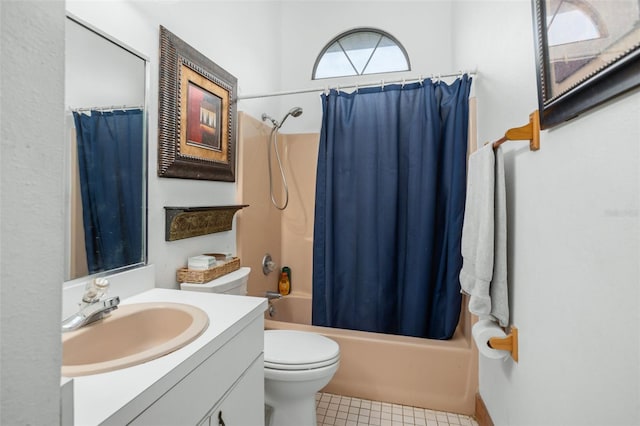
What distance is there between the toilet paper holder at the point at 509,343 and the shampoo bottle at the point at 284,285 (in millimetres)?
1691

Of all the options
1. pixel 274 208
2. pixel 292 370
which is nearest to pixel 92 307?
pixel 292 370

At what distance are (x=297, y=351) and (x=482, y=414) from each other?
3.14 ft

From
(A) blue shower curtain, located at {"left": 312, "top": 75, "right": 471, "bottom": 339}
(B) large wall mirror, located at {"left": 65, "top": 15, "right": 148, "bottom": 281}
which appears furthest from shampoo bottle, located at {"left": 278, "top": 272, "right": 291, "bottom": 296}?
(B) large wall mirror, located at {"left": 65, "top": 15, "right": 148, "bottom": 281}

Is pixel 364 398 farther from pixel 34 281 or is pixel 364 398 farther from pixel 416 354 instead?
pixel 34 281

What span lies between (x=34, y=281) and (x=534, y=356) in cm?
124

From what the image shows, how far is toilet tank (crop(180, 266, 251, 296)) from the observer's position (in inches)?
55.4

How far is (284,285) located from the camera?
2.61 m

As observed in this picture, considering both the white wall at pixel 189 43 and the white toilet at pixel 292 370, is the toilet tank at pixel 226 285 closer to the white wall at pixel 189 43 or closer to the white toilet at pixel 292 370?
the white toilet at pixel 292 370

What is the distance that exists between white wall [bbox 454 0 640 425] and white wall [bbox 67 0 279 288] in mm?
1378

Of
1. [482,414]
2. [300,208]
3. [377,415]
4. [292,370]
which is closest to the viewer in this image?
[292,370]

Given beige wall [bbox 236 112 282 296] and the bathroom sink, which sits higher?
beige wall [bbox 236 112 282 296]

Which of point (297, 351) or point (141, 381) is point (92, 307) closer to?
point (141, 381)

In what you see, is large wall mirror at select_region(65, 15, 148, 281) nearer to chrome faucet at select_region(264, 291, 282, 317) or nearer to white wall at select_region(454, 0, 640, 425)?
chrome faucet at select_region(264, 291, 282, 317)

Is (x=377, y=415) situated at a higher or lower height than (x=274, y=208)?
lower
